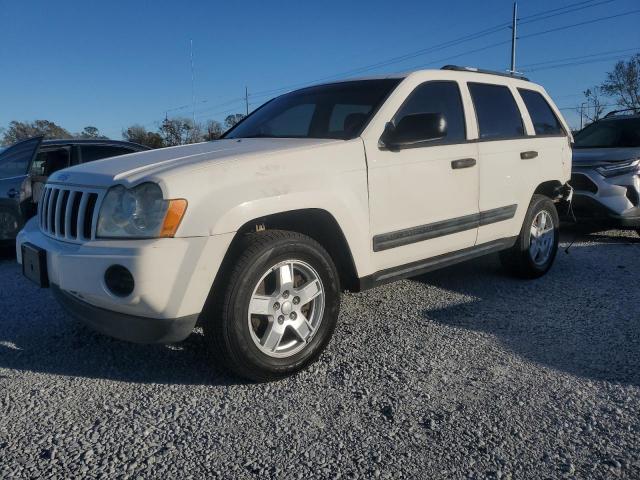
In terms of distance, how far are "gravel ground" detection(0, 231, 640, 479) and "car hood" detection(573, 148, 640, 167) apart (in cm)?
306

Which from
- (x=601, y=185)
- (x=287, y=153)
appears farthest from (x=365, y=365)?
(x=601, y=185)

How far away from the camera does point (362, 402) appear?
2764 millimetres

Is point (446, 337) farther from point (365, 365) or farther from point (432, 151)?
point (432, 151)

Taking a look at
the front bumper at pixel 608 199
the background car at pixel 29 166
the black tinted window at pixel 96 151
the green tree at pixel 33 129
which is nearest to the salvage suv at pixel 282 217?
the front bumper at pixel 608 199

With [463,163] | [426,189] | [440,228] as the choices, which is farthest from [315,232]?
[463,163]

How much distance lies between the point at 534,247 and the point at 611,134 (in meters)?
3.48

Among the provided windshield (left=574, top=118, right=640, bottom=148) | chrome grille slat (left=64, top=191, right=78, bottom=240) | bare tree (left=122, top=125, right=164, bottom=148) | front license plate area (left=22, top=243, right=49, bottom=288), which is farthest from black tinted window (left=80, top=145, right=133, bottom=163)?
bare tree (left=122, top=125, right=164, bottom=148)

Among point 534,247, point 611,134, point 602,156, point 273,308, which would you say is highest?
point 611,134

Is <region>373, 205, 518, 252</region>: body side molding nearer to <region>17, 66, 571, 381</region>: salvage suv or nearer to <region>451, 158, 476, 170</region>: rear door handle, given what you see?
<region>17, 66, 571, 381</region>: salvage suv

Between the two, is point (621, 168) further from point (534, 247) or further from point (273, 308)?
point (273, 308)

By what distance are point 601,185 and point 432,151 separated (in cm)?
388

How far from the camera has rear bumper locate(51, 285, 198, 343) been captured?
265cm

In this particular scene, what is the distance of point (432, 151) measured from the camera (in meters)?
3.78

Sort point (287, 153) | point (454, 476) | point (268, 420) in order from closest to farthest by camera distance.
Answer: point (454, 476) < point (268, 420) < point (287, 153)
